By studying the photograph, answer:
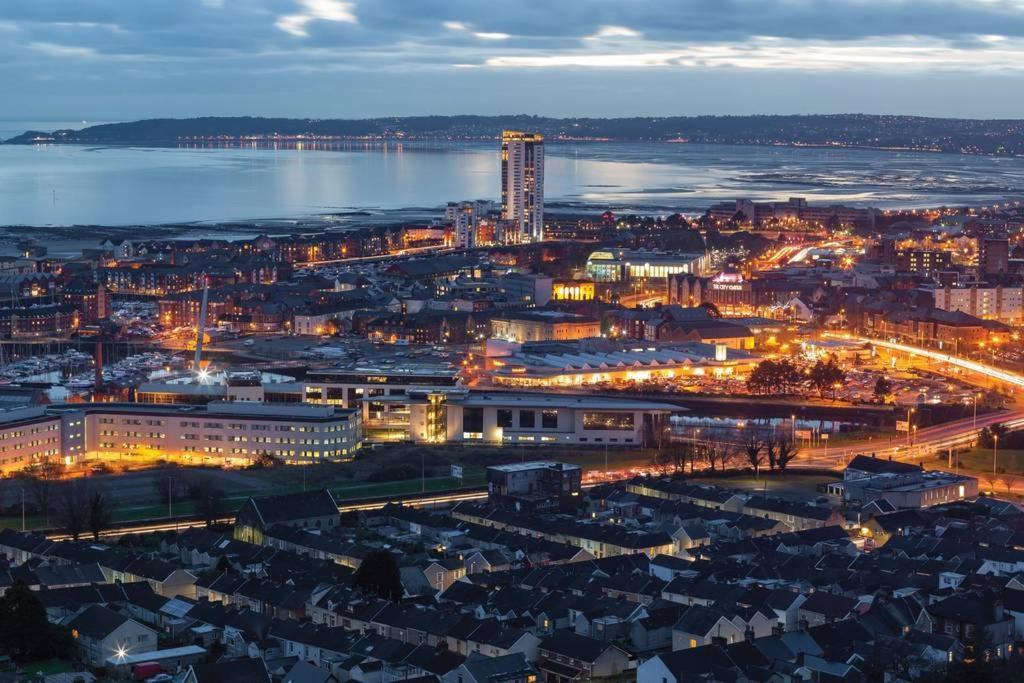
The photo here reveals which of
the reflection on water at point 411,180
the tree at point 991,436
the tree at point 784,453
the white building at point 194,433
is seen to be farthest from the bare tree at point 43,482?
the reflection on water at point 411,180

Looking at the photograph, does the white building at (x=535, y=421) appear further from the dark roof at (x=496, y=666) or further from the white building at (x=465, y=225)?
the white building at (x=465, y=225)

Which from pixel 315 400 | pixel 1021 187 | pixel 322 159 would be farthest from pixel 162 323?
pixel 322 159

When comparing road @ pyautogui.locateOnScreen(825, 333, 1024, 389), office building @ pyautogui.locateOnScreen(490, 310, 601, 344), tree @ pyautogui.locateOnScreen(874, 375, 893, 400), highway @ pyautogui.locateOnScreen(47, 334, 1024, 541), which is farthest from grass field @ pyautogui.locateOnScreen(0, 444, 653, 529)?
office building @ pyautogui.locateOnScreen(490, 310, 601, 344)

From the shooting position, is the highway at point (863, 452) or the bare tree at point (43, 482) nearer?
the highway at point (863, 452)

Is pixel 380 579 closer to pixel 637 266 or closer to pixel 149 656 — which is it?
pixel 149 656

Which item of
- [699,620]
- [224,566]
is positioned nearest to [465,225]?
[224,566]

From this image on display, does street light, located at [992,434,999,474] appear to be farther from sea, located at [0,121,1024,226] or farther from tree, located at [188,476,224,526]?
sea, located at [0,121,1024,226]
